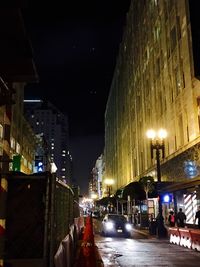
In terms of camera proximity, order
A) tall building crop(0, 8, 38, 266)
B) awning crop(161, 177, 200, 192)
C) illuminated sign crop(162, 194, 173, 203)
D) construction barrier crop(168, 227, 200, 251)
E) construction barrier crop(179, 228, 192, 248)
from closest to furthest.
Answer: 1. tall building crop(0, 8, 38, 266)
2. construction barrier crop(168, 227, 200, 251)
3. construction barrier crop(179, 228, 192, 248)
4. awning crop(161, 177, 200, 192)
5. illuminated sign crop(162, 194, 173, 203)

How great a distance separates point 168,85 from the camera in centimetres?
3425

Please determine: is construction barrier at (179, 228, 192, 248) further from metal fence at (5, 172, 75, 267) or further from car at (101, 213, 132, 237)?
metal fence at (5, 172, 75, 267)

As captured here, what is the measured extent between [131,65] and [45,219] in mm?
57013

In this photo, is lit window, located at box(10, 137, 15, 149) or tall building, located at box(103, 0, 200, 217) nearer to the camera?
tall building, located at box(103, 0, 200, 217)

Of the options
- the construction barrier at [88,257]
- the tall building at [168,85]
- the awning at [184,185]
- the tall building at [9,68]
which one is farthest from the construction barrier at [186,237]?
the tall building at [9,68]

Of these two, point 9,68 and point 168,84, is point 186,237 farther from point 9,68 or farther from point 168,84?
point 168,84

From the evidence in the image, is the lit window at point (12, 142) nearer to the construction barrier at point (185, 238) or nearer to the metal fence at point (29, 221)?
the construction barrier at point (185, 238)

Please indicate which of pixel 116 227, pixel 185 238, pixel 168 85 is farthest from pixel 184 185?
pixel 168 85

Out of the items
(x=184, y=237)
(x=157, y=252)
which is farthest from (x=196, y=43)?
(x=157, y=252)

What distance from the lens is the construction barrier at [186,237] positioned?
57.8 ft

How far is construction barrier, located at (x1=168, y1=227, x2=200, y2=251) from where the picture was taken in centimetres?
1762

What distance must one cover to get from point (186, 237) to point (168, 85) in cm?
1796

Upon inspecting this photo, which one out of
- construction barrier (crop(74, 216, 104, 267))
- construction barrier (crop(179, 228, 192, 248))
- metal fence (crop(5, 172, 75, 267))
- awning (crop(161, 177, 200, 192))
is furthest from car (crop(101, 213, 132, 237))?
metal fence (crop(5, 172, 75, 267))

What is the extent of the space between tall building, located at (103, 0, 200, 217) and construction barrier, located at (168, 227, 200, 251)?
12.2ft
